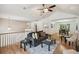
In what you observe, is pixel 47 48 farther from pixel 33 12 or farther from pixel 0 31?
pixel 0 31

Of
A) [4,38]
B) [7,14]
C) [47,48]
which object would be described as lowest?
[47,48]

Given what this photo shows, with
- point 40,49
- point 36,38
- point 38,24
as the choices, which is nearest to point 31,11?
point 38,24

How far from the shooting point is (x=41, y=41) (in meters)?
2.21

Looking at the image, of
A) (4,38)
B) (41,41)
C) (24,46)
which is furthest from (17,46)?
(41,41)

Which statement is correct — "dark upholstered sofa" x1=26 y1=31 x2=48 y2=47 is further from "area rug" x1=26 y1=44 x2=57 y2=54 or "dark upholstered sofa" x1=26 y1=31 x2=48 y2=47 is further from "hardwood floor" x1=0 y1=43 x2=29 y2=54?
"hardwood floor" x1=0 y1=43 x2=29 y2=54

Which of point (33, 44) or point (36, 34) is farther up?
point (36, 34)

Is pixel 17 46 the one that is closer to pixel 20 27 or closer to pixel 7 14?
pixel 20 27

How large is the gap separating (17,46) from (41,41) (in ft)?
1.36

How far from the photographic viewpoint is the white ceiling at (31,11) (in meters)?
2.16

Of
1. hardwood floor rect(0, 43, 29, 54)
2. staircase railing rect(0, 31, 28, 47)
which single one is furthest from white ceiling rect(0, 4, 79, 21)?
hardwood floor rect(0, 43, 29, 54)

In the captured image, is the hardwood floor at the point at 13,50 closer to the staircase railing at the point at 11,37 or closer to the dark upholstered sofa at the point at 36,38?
the staircase railing at the point at 11,37

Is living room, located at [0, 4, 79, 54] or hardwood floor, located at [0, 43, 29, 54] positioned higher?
living room, located at [0, 4, 79, 54]

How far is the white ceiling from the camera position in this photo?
2158 millimetres

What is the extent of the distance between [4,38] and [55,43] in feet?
2.83
